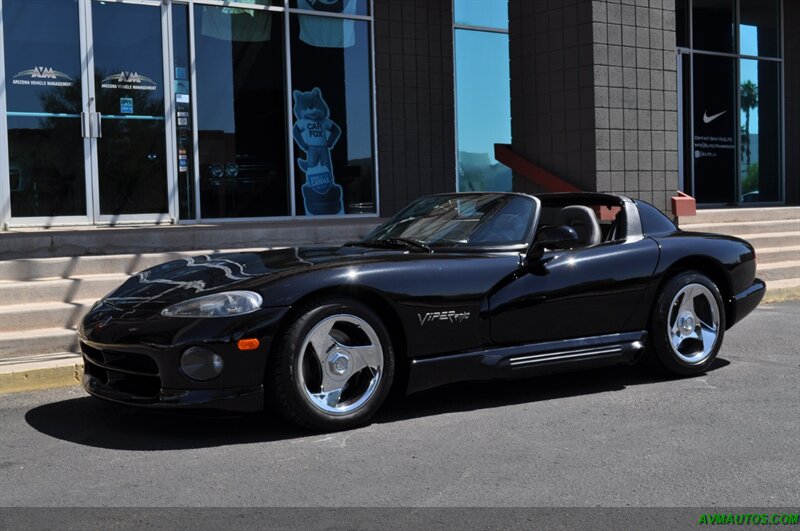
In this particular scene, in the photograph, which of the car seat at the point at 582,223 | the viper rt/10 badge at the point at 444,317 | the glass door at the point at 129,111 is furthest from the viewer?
the glass door at the point at 129,111

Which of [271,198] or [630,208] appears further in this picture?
[271,198]

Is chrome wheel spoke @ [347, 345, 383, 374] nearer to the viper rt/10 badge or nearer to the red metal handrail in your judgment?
the viper rt/10 badge

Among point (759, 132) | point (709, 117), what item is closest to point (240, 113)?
point (709, 117)

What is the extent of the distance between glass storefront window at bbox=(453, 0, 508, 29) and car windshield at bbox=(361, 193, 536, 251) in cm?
830

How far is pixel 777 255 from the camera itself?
1131cm

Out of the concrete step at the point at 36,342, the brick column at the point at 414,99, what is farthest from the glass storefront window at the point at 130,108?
the concrete step at the point at 36,342

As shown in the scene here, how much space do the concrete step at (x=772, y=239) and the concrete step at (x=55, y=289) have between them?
8.20m

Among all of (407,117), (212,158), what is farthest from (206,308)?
(407,117)

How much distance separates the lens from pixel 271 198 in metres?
11.6

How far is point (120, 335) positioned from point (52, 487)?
0.91m

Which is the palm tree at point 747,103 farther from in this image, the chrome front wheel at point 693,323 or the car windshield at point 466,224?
the car windshield at point 466,224

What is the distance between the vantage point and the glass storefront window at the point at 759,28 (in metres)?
16.2

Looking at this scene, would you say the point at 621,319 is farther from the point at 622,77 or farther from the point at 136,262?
the point at 622,77

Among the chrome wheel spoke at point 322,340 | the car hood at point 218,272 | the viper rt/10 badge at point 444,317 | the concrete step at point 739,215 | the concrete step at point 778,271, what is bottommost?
the concrete step at point 778,271
